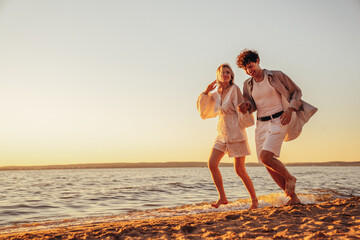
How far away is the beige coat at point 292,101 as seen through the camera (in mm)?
4555

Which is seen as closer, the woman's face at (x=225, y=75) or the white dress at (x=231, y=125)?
the white dress at (x=231, y=125)

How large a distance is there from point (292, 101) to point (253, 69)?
2.37 feet

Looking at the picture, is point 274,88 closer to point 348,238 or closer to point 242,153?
point 242,153

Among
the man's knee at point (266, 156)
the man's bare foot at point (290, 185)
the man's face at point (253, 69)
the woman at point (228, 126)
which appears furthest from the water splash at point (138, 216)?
the man's face at point (253, 69)

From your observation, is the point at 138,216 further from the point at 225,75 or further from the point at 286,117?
the point at 286,117

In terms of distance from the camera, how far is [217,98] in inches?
213

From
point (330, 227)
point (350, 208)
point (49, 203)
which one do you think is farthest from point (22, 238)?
point (49, 203)

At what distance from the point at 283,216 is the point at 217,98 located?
2.24 meters

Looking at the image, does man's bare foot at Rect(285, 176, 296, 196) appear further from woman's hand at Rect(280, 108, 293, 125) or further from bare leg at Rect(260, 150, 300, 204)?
woman's hand at Rect(280, 108, 293, 125)

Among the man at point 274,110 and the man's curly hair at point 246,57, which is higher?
the man's curly hair at point 246,57

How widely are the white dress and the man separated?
0.28 metres

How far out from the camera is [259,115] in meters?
4.84

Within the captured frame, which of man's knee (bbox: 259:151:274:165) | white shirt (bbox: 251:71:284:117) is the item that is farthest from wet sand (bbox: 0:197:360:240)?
white shirt (bbox: 251:71:284:117)

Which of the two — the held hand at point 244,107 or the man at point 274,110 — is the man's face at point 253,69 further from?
the held hand at point 244,107
